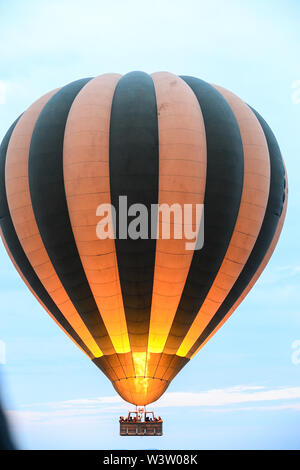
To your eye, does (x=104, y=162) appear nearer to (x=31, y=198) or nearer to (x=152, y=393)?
(x=31, y=198)

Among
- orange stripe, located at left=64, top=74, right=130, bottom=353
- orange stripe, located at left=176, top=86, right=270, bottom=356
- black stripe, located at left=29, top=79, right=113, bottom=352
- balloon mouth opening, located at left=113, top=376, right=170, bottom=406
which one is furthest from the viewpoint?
balloon mouth opening, located at left=113, top=376, right=170, bottom=406

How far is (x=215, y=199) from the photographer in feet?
45.8

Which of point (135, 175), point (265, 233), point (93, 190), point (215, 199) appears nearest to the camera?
point (135, 175)

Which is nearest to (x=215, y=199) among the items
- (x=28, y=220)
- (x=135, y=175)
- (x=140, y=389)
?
(x=135, y=175)

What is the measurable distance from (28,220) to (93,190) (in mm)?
2167

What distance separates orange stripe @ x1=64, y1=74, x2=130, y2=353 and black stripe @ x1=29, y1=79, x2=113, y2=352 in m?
0.17

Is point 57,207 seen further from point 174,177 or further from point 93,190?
point 174,177

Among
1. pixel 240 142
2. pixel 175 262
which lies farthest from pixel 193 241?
pixel 240 142

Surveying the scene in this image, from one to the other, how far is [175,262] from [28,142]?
481 centimetres

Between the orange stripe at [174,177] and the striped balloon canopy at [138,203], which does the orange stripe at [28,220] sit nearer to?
the striped balloon canopy at [138,203]

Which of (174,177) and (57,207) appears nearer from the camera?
(174,177)

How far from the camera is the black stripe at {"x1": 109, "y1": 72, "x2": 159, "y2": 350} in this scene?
44.2 ft

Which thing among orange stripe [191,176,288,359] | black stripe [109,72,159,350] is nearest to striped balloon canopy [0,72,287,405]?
black stripe [109,72,159,350]

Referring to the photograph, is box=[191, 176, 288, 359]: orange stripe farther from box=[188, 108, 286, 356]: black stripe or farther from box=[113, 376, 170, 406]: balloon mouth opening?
box=[113, 376, 170, 406]: balloon mouth opening
